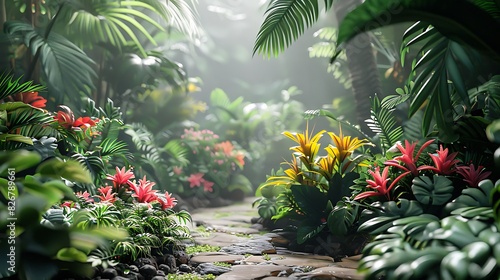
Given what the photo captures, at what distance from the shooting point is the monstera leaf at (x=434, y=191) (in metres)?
2.65

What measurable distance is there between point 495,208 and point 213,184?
4914 mm

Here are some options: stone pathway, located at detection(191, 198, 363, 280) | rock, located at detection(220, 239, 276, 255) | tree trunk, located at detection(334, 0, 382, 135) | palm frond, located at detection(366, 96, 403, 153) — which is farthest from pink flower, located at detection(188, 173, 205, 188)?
palm frond, located at detection(366, 96, 403, 153)

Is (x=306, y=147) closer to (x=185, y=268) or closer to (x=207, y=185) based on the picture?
(x=185, y=268)

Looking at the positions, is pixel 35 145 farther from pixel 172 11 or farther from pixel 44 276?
pixel 172 11

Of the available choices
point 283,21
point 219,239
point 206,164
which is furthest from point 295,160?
point 206,164

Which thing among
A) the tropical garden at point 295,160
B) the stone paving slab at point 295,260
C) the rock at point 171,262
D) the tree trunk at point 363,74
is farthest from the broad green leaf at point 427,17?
the tree trunk at point 363,74

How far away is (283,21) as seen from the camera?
3.77 m

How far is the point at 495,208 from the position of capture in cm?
195

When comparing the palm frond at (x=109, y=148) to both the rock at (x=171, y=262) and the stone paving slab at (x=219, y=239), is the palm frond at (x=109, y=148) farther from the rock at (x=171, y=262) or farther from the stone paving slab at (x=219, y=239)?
the rock at (x=171, y=262)

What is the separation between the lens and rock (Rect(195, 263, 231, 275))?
2.88 metres

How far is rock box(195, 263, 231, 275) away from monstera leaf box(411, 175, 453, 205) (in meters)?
1.24

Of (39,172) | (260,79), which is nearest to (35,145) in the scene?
(39,172)

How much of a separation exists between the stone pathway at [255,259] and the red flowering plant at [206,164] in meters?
1.62

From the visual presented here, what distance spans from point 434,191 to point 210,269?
1.44 meters
